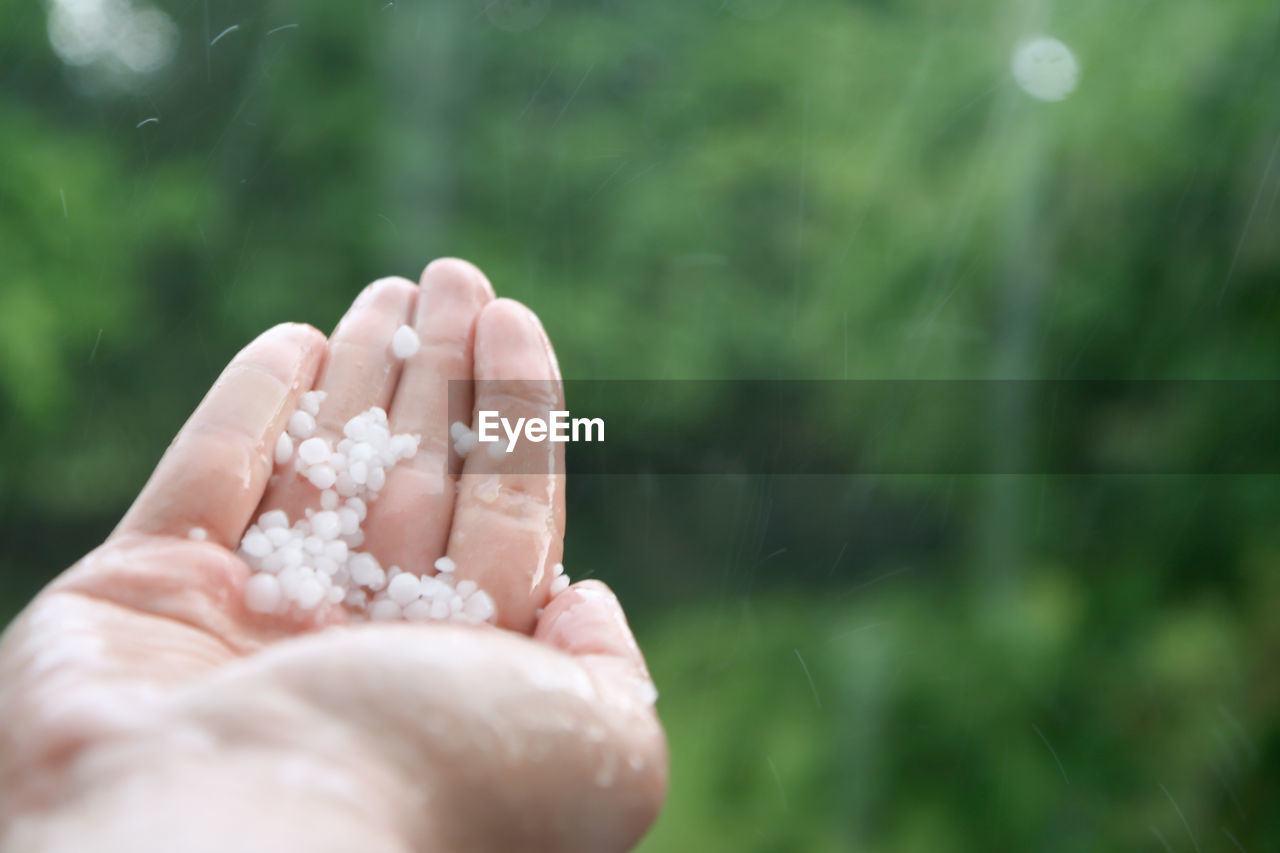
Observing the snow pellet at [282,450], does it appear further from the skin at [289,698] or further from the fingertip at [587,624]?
the fingertip at [587,624]

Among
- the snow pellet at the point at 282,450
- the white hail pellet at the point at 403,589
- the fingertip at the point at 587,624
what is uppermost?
the snow pellet at the point at 282,450

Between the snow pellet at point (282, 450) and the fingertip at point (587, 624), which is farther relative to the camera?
the snow pellet at point (282, 450)

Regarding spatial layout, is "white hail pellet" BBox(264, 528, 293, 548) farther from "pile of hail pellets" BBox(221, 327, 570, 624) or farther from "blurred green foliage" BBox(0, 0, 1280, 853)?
"blurred green foliage" BBox(0, 0, 1280, 853)

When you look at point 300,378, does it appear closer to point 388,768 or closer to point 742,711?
point 388,768

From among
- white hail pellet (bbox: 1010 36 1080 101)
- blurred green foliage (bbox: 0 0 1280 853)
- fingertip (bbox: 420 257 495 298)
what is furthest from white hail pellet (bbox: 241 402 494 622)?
white hail pellet (bbox: 1010 36 1080 101)

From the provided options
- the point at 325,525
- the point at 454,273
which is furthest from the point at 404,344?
the point at 325,525

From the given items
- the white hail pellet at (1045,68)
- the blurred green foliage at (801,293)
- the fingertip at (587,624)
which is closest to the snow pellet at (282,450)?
the fingertip at (587,624)

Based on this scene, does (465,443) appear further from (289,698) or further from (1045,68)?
(1045,68)

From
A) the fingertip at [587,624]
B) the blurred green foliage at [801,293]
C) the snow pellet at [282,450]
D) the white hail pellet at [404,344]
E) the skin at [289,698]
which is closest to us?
the skin at [289,698]

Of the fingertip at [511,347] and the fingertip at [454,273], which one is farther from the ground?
the fingertip at [454,273]
